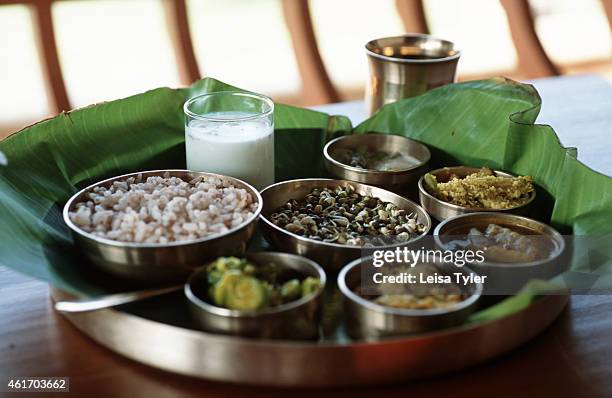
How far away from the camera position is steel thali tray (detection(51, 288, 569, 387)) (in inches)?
48.4

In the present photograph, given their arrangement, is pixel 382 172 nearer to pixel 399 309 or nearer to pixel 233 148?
pixel 233 148

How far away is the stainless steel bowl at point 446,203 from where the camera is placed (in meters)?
1.69

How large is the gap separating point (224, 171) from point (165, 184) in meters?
0.18

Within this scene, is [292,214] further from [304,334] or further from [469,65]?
[469,65]

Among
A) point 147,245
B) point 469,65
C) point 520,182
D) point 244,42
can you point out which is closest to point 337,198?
point 520,182

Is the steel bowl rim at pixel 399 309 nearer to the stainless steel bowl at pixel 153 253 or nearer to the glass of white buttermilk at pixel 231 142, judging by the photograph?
the stainless steel bowl at pixel 153 253

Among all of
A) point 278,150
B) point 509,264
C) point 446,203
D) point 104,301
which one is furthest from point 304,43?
point 104,301

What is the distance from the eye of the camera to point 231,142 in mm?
1844

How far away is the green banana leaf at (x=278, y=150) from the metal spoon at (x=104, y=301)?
0.13 feet

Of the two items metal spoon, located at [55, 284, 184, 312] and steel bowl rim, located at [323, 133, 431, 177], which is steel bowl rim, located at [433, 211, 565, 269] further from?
metal spoon, located at [55, 284, 184, 312]

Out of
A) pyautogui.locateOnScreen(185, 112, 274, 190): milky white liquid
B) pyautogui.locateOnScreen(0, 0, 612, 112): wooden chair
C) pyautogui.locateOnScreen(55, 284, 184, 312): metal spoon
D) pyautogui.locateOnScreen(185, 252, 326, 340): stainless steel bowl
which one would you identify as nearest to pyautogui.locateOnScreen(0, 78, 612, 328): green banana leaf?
pyautogui.locateOnScreen(55, 284, 184, 312): metal spoon

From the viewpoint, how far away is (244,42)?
4.20 m

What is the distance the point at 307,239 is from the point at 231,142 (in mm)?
392

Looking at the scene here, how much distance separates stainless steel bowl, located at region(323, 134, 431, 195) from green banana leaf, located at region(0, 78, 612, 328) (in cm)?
7
